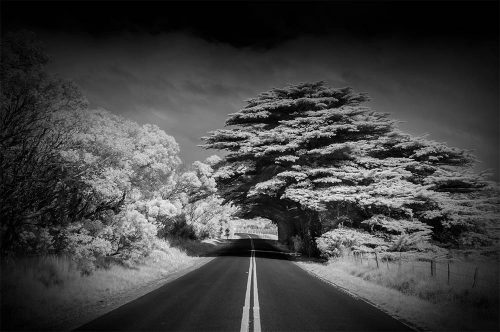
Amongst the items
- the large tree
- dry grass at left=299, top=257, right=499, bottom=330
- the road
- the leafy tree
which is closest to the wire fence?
dry grass at left=299, top=257, right=499, bottom=330

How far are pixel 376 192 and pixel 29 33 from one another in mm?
20910

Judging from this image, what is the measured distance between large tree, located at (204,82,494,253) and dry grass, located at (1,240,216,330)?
1455cm

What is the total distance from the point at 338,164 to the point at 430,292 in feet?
49.4

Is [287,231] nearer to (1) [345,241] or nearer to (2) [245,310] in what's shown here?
(1) [345,241]

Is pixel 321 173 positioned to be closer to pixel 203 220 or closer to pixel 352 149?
pixel 352 149

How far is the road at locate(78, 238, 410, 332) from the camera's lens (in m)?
7.35

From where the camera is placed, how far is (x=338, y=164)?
25.8 meters

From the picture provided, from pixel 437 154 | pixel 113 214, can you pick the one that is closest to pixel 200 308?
pixel 113 214

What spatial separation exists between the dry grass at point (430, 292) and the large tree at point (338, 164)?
5.86 meters

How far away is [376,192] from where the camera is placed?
21.8m

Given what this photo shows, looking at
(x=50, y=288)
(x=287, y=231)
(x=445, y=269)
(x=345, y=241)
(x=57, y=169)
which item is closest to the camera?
(x=50, y=288)

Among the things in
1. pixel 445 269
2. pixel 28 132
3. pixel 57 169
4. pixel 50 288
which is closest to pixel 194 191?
pixel 57 169

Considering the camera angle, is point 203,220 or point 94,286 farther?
point 203,220

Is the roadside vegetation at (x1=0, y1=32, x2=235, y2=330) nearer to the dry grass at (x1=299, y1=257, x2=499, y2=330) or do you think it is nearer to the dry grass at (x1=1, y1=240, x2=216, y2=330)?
the dry grass at (x1=1, y1=240, x2=216, y2=330)
